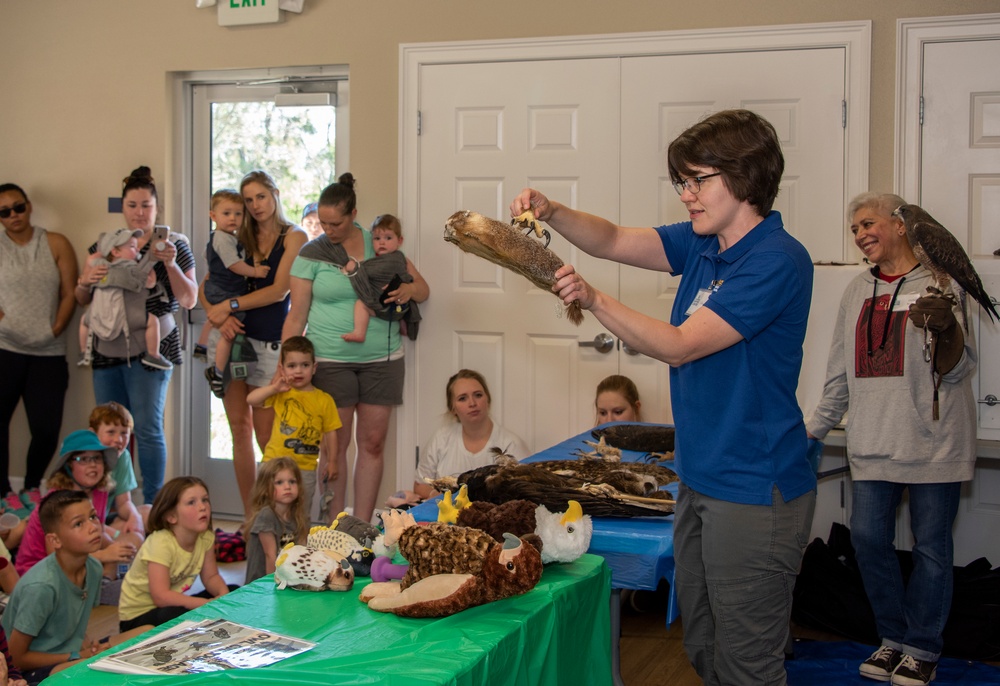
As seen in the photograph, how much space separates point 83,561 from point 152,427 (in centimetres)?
182

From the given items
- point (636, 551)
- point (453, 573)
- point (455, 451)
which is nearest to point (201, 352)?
point (455, 451)

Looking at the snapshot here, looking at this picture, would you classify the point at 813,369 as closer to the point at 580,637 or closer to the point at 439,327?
the point at 439,327

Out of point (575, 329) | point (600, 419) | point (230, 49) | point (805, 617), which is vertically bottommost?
point (805, 617)

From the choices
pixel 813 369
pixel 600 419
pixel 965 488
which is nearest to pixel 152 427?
pixel 600 419

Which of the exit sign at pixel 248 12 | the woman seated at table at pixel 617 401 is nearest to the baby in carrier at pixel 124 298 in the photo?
the exit sign at pixel 248 12

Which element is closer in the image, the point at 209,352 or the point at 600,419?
the point at 600,419

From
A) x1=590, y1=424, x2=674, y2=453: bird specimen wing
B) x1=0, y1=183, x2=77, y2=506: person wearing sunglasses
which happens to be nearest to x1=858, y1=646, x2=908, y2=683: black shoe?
x1=590, y1=424, x2=674, y2=453: bird specimen wing

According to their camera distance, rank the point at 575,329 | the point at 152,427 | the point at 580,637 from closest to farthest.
Answer: the point at 580,637 < the point at 575,329 < the point at 152,427

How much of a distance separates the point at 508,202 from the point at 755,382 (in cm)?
281

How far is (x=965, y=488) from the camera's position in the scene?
4.11 m

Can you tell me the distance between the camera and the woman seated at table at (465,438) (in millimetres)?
4098

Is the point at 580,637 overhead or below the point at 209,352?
below

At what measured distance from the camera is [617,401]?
4.27 meters

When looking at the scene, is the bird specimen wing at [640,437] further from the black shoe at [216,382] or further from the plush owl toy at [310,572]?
the black shoe at [216,382]
